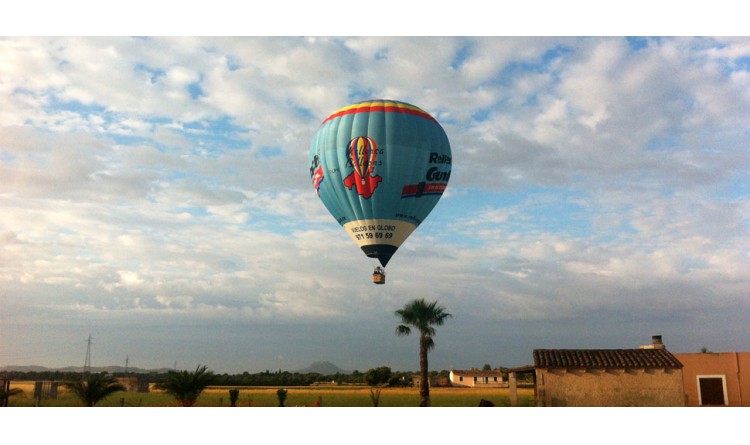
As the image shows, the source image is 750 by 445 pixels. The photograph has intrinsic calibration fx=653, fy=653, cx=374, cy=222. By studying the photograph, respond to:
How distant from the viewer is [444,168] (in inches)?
1590

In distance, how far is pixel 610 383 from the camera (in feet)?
114

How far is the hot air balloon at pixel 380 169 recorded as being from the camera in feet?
125

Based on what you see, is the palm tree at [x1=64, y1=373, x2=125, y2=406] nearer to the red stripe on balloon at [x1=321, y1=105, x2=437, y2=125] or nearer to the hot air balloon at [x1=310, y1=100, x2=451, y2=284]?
the hot air balloon at [x1=310, y1=100, x2=451, y2=284]

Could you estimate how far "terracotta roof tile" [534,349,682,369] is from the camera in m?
34.9

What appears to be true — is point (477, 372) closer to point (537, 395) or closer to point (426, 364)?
point (426, 364)

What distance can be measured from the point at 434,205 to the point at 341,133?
7.54 m

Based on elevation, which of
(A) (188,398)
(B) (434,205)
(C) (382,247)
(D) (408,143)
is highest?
(D) (408,143)

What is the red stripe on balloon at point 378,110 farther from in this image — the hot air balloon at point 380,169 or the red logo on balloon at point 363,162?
the red logo on balloon at point 363,162

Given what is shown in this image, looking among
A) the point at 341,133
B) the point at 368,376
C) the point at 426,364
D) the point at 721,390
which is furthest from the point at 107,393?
the point at 368,376

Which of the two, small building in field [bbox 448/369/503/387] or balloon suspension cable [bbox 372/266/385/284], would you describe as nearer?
balloon suspension cable [bbox 372/266/385/284]

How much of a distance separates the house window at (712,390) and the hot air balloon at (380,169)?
18.6 meters

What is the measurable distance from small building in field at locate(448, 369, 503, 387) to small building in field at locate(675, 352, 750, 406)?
1983 inches

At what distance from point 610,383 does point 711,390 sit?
706cm

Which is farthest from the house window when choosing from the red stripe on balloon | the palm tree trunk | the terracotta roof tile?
the red stripe on balloon
